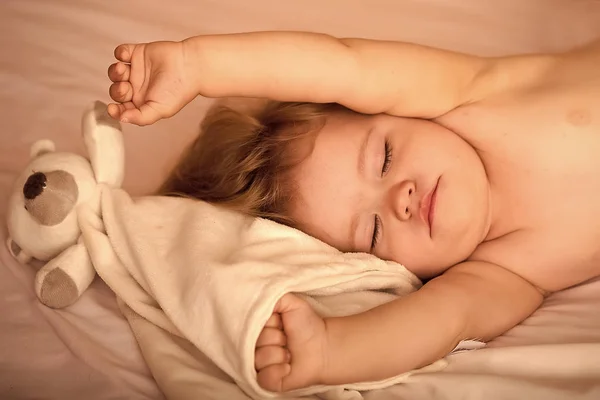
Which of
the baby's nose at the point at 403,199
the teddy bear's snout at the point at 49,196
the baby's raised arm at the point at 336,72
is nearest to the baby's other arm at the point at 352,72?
the baby's raised arm at the point at 336,72

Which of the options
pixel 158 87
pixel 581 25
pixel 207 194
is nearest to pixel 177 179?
pixel 207 194

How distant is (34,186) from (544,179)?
0.79m

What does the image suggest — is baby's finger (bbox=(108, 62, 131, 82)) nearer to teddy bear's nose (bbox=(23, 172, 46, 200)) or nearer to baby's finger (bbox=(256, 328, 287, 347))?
teddy bear's nose (bbox=(23, 172, 46, 200))

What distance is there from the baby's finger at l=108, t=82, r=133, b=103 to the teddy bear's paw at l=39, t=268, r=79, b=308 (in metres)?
0.26

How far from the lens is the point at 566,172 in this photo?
976 mm

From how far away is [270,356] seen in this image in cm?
72

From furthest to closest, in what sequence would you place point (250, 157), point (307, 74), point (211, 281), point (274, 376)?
point (250, 157) < point (307, 74) < point (211, 281) < point (274, 376)

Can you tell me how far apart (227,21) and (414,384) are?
95cm

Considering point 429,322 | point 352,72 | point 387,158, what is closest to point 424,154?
point 387,158

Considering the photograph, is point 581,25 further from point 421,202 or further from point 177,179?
point 177,179

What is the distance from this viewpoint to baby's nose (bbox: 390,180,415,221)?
943 millimetres

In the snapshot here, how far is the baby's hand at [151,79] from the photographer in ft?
Result: 2.75

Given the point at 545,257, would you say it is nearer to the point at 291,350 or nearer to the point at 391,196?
the point at 391,196

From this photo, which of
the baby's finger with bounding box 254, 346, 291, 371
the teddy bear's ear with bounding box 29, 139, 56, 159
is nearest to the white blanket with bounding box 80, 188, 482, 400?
the baby's finger with bounding box 254, 346, 291, 371
